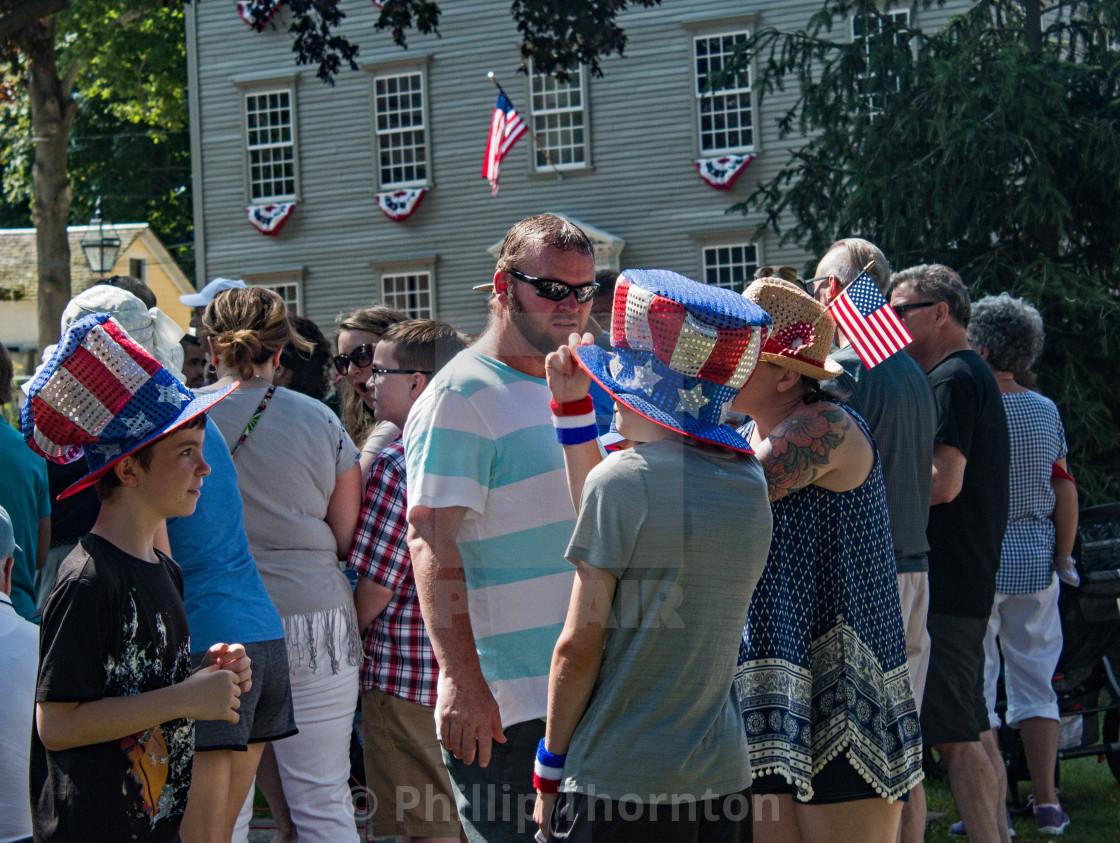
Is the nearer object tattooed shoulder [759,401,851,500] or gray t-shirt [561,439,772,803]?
gray t-shirt [561,439,772,803]

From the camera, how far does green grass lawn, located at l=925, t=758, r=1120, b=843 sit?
5.70 metres

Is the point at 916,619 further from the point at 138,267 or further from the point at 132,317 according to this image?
the point at 138,267

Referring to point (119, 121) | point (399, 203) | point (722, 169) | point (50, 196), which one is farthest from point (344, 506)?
point (119, 121)

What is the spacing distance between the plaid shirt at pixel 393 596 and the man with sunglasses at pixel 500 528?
1.39 metres

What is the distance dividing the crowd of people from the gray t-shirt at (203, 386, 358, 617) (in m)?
0.01

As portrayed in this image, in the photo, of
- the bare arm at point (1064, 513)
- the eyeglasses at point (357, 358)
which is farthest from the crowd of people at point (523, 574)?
the bare arm at point (1064, 513)

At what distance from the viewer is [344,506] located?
445cm

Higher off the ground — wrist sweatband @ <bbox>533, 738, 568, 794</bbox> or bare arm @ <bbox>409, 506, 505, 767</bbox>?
bare arm @ <bbox>409, 506, 505, 767</bbox>

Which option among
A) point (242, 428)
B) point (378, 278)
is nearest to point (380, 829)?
point (242, 428)

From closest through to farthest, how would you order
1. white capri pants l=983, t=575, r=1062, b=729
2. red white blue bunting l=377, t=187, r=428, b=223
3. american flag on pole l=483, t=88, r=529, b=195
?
1. white capri pants l=983, t=575, r=1062, b=729
2. american flag on pole l=483, t=88, r=529, b=195
3. red white blue bunting l=377, t=187, r=428, b=223

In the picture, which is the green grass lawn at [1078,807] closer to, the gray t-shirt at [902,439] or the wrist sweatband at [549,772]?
the gray t-shirt at [902,439]

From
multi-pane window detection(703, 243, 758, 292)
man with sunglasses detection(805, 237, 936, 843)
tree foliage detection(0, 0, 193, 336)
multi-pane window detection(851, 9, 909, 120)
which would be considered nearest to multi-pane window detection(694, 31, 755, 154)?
multi-pane window detection(703, 243, 758, 292)

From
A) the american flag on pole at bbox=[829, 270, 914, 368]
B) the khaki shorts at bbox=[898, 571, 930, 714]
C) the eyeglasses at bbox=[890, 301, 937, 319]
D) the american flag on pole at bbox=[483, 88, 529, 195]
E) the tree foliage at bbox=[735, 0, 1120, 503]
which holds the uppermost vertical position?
the american flag on pole at bbox=[483, 88, 529, 195]

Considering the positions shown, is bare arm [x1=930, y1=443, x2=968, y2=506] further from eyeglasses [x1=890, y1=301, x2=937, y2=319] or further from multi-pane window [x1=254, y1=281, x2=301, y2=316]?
multi-pane window [x1=254, y1=281, x2=301, y2=316]
